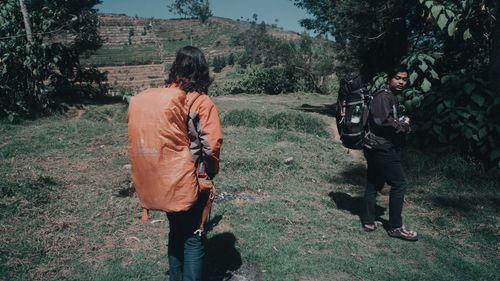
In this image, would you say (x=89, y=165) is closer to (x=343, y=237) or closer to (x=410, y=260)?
(x=343, y=237)

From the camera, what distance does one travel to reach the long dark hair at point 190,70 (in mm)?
2646

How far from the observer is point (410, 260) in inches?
160

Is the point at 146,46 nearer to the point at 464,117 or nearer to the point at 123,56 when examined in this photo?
the point at 123,56

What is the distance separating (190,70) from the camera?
2654 mm

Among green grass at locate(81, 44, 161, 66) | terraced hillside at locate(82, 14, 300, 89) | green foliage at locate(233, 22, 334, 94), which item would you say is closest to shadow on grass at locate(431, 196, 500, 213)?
green foliage at locate(233, 22, 334, 94)

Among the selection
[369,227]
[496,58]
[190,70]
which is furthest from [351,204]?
[496,58]

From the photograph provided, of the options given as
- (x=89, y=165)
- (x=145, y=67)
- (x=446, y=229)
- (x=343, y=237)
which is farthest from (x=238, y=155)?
(x=145, y=67)

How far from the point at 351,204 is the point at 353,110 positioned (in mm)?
1889

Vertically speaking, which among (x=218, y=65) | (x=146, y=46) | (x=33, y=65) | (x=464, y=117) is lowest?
(x=464, y=117)

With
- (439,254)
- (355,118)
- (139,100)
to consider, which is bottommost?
(439,254)

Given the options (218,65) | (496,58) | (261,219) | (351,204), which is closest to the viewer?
(261,219)

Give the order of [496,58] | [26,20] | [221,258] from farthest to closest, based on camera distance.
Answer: [26,20] → [496,58] → [221,258]

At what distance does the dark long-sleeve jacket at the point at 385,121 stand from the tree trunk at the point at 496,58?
160 inches

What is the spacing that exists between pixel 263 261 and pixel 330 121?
25.8 feet
